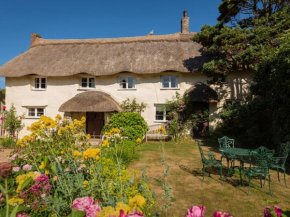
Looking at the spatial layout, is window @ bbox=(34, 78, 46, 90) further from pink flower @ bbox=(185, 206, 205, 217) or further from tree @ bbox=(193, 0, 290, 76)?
pink flower @ bbox=(185, 206, 205, 217)

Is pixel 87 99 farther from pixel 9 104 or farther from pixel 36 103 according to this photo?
pixel 9 104

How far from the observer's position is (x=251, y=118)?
999 cm

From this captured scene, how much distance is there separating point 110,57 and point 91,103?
173 inches

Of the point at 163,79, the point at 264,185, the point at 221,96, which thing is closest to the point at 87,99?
the point at 163,79

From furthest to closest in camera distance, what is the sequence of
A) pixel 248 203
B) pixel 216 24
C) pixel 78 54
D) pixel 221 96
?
pixel 78 54
pixel 221 96
pixel 216 24
pixel 248 203

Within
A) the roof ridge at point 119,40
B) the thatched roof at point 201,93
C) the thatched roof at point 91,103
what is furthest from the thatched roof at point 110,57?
the thatched roof at point 91,103

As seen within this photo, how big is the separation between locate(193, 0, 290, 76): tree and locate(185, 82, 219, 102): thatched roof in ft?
4.66

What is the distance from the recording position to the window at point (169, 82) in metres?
14.2

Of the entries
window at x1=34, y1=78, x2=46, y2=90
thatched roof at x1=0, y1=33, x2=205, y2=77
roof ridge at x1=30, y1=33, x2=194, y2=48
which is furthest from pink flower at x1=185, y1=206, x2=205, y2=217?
roof ridge at x1=30, y1=33, x2=194, y2=48

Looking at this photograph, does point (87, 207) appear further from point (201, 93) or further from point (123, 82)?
point (123, 82)

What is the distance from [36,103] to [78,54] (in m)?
5.07

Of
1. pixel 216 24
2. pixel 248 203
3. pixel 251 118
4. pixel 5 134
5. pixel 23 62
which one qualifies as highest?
pixel 216 24

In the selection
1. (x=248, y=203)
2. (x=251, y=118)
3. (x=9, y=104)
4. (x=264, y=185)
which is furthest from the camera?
(x=9, y=104)

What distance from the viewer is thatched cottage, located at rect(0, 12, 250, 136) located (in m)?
13.6
